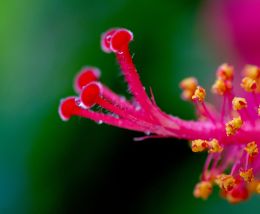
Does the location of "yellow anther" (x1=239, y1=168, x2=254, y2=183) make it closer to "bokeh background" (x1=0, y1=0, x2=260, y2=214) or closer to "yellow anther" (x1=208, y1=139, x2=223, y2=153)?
"yellow anther" (x1=208, y1=139, x2=223, y2=153)

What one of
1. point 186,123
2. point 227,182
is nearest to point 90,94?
point 186,123

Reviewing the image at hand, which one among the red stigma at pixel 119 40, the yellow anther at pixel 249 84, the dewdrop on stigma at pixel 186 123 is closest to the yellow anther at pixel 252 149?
the dewdrop on stigma at pixel 186 123

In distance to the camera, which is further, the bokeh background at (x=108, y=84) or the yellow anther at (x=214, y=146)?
the bokeh background at (x=108, y=84)

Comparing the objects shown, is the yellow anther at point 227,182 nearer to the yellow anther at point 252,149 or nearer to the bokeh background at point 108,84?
the yellow anther at point 252,149

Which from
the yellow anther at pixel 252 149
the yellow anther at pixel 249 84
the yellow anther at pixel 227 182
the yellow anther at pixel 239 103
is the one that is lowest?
the yellow anther at pixel 227 182

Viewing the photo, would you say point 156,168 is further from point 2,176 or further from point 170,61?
point 2,176

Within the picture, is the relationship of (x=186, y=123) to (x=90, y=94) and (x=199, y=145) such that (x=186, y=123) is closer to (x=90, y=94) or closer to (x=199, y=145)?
(x=199, y=145)
